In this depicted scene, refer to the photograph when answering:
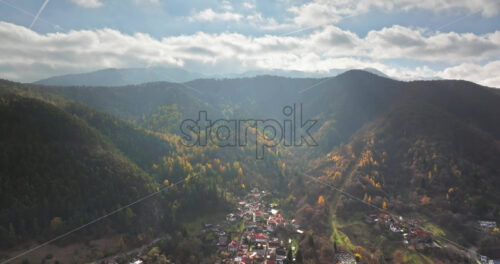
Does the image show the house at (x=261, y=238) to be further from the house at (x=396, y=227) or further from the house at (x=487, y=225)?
the house at (x=487, y=225)

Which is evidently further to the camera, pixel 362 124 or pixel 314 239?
pixel 362 124

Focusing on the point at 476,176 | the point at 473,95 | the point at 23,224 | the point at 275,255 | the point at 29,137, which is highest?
the point at 473,95

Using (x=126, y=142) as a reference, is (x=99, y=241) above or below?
below

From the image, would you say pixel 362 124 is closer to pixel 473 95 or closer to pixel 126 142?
pixel 473 95

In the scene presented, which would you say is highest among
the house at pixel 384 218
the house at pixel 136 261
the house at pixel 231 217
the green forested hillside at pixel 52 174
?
Result: the green forested hillside at pixel 52 174

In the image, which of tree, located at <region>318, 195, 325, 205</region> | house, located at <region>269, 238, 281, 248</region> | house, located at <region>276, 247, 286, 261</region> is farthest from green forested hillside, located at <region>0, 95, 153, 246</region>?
tree, located at <region>318, 195, 325, 205</region>

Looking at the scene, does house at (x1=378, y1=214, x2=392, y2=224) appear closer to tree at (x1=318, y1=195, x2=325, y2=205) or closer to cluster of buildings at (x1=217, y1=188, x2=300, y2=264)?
tree at (x1=318, y1=195, x2=325, y2=205)

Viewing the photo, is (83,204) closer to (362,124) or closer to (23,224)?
(23,224)

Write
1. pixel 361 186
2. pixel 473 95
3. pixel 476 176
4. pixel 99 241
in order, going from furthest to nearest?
pixel 473 95, pixel 361 186, pixel 476 176, pixel 99 241

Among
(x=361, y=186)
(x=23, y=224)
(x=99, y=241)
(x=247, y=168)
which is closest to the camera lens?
(x=23, y=224)

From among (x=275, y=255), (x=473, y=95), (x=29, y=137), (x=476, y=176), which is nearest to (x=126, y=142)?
(x=29, y=137)

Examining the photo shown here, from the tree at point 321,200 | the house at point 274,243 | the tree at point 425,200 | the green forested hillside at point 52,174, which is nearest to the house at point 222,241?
the house at point 274,243
